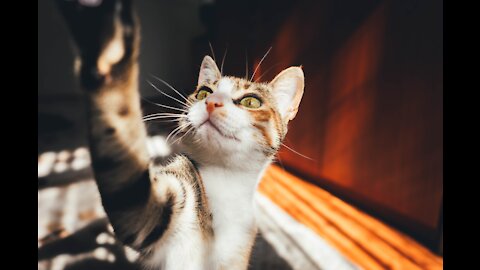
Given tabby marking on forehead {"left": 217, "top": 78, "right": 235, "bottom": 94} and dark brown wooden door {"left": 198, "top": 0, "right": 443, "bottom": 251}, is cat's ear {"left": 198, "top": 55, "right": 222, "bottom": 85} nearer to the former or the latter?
tabby marking on forehead {"left": 217, "top": 78, "right": 235, "bottom": 94}

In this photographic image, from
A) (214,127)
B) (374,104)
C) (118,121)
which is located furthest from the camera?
(374,104)

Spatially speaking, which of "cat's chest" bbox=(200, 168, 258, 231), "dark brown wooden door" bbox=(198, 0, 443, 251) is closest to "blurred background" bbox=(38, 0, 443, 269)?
"dark brown wooden door" bbox=(198, 0, 443, 251)

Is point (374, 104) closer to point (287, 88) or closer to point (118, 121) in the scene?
point (287, 88)

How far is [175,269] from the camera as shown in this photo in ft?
1.19

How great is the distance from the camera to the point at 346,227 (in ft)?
2.81

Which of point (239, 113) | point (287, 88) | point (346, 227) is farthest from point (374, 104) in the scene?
point (239, 113)

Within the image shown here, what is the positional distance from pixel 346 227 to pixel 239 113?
65 centimetres

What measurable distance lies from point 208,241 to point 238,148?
13 centimetres

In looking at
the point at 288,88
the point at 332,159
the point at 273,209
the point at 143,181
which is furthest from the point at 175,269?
the point at 332,159

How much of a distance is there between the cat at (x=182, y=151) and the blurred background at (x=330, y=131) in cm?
6

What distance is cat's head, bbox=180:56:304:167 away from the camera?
0.36m

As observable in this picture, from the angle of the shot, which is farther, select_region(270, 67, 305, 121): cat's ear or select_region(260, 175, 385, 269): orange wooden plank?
select_region(260, 175, 385, 269): orange wooden plank

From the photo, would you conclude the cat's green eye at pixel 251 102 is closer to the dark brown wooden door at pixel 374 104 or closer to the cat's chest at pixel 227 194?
the cat's chest at pixel 227 194
